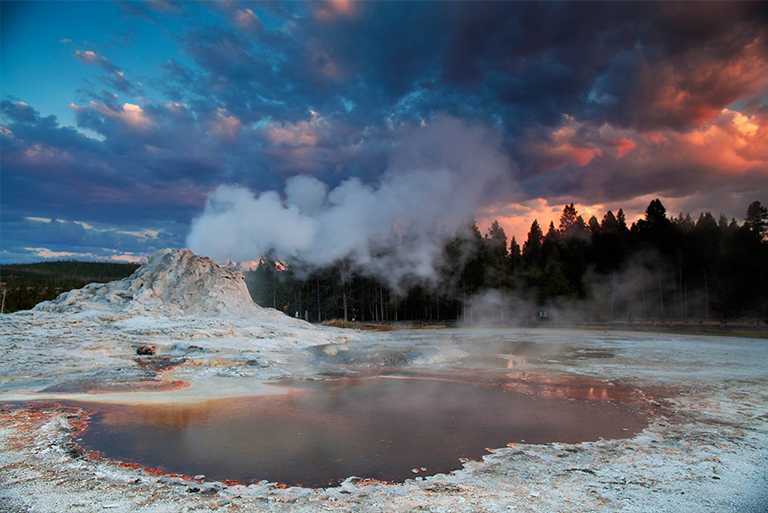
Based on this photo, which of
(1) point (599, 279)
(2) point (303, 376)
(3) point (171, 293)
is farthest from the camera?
(1) point (599, 279)

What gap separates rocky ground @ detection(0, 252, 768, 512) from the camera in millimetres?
4941

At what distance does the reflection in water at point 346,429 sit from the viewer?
6.07 meters

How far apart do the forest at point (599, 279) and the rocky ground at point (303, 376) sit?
72.1 ft

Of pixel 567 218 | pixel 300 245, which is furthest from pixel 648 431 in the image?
pixel 567 218

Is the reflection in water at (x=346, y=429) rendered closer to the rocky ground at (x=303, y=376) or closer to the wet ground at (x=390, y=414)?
the wet ground at (x=390, y=414)

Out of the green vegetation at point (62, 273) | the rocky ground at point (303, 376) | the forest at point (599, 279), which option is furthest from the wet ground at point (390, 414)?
the green vegetation at point (62, 273)

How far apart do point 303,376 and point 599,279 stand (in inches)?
1737

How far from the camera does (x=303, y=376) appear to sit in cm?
1415

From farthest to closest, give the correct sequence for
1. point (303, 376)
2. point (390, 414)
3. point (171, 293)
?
point (171, 293), point (303, 376), point (390, 414)

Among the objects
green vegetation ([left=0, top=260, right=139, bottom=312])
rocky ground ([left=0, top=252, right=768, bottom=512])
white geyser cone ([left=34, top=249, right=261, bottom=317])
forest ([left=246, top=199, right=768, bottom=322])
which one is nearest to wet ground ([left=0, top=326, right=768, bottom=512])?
rocky ground ([left=0, top=252, right=768, bottom=512])

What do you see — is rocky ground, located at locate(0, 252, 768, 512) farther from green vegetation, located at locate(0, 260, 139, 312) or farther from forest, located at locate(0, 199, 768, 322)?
green vegetation, located at locate(0, 260, 139, 312)

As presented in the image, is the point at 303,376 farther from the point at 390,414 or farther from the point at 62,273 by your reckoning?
the point at 62,273

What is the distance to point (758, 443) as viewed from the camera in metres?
6.91

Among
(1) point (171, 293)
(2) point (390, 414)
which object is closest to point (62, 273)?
(1) point (171, 293)
